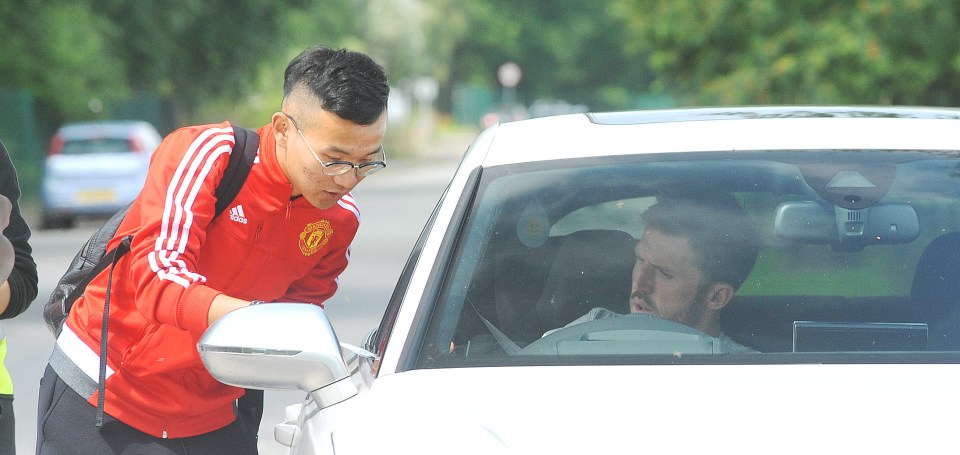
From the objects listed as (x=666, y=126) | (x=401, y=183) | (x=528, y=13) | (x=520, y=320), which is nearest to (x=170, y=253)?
(x=520, y=320)

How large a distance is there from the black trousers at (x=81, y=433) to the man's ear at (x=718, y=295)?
1170 millimetres

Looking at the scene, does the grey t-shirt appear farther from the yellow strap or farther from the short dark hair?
the yellow strap

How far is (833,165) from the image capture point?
304 cm

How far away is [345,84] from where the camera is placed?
292cm

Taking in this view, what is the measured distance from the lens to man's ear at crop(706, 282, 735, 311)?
9.48ft

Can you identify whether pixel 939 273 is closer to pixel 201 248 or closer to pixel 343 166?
pixel 343 166

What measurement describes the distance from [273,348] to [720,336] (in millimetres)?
886

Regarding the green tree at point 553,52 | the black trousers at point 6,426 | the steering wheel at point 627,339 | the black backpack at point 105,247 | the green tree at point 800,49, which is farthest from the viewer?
the green tree at point 553,52

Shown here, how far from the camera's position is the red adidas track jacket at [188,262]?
2891mm

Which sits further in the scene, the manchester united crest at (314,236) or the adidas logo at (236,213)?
the manchester united crest at (314,236)

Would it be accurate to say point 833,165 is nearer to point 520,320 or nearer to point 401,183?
point 520,320

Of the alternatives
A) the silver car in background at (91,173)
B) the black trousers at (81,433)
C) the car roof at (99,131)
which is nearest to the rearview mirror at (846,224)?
the black trousers at (81,433)

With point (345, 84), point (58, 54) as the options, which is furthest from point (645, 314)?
point (58, 54)

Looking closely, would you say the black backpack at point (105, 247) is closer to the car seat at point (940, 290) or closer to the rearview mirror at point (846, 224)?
the rearview mirror at point (846, 224)
